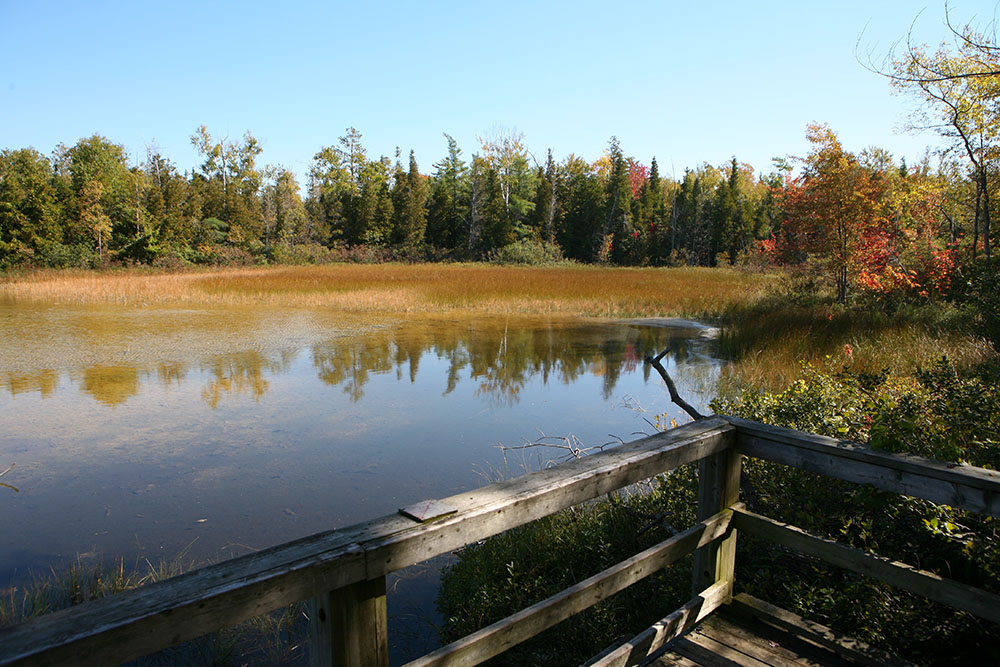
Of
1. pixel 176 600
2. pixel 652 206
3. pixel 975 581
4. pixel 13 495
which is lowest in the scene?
pixel 13 495

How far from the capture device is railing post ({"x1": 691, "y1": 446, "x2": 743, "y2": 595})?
2.60m

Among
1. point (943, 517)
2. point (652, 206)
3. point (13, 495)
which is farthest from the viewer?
point (652, 206)

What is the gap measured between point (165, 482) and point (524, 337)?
31.1 ft

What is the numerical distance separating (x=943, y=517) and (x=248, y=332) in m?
14.3

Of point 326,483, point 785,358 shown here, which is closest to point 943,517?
point 326,483

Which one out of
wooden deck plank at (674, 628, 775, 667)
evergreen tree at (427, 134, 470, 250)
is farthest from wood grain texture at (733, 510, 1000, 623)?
evergreen tree at (427, 134, 470, 250)

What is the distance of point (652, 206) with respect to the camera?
57.7 meters

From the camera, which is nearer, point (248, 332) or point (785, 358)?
point (785, 358)

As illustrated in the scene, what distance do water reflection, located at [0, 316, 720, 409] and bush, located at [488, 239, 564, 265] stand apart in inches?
1248

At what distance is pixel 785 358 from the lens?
9844 mm

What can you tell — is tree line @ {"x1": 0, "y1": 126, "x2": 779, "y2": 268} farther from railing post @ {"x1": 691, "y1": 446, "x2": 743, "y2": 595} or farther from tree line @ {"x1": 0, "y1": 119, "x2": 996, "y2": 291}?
railing post @ {"x1": 691, "y1": 446, "x2": 743, "y2": 595}

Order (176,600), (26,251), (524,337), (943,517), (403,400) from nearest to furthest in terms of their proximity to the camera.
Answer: (176,600), (943,517), (403,400), (524,337), (26,251)

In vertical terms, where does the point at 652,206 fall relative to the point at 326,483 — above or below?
above

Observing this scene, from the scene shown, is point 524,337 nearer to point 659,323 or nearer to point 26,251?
point 659,323
